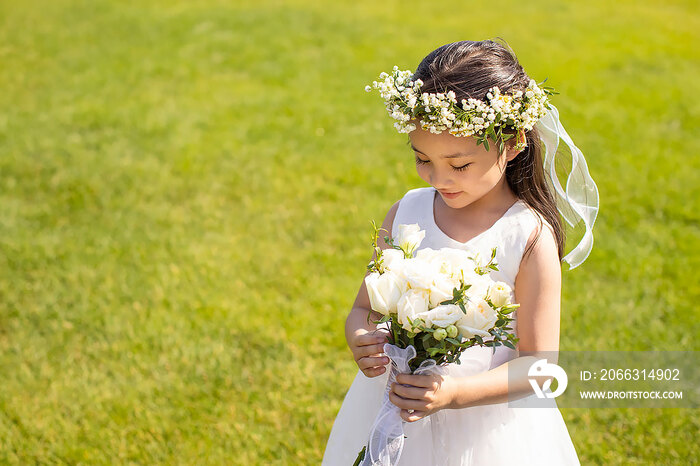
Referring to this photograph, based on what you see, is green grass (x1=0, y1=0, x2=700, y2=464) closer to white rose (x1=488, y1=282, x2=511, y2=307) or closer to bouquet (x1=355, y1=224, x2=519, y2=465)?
bouquet (x1=355, y1=224, x2=519, y2=465)

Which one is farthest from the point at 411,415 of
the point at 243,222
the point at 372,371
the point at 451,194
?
the point at 243,222

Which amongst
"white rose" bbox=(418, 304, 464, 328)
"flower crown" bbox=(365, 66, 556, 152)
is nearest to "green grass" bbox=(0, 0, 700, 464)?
"white rose" bbox=(418, 304, 464, 328)

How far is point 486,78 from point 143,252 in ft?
12.6

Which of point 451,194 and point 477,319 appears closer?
point 477,319

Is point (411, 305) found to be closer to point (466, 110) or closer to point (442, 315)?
point (442, 315)

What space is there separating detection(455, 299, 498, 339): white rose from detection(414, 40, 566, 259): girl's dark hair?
0.51 metres

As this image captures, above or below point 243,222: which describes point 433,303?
above

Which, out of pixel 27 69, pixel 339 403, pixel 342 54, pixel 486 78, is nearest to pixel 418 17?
pixel 342 54

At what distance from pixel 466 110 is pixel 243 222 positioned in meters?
3.89

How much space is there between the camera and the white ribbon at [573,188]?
2471 mm

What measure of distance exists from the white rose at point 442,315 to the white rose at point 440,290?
25 millimetres

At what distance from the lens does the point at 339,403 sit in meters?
3.92

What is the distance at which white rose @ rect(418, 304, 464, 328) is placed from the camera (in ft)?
5.86

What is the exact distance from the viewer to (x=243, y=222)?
18.7ft
